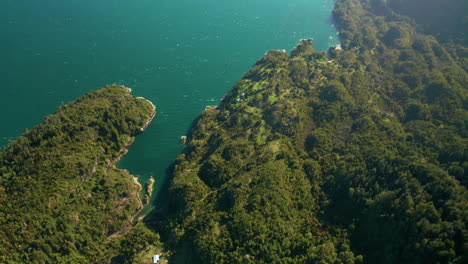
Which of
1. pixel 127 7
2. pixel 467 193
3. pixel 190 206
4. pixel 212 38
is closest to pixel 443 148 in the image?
pixel 467 193

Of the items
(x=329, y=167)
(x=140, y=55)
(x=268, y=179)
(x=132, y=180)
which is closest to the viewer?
(x=268, y=179)

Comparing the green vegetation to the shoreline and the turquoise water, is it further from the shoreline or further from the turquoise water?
the turquoise water

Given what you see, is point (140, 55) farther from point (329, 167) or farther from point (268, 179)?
point (329, 167)

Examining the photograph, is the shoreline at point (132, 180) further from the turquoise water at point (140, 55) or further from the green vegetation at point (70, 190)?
the turquoise water at point (140, 55)

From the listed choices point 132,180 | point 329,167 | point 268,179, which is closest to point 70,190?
point 132,180

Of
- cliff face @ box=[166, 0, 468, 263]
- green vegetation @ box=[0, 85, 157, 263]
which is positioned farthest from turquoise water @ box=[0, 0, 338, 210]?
cliff face @ box=[166, 0, 468, 263]

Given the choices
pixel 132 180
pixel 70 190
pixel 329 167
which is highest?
pixel 329 167
